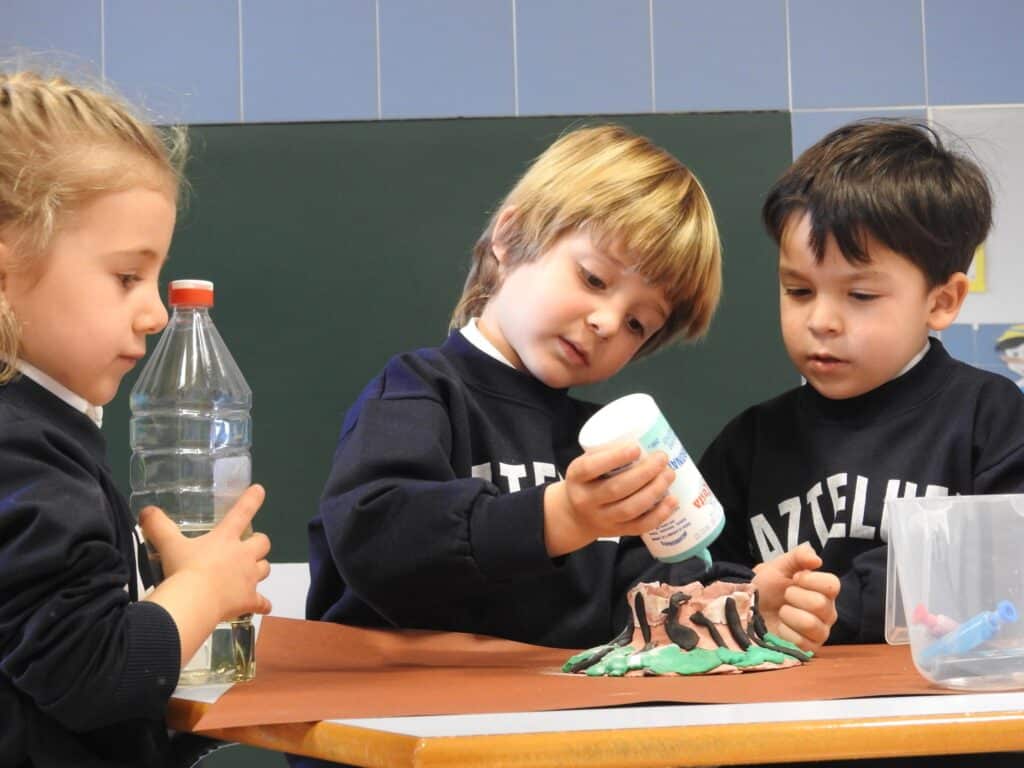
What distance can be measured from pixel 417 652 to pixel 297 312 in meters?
1.20

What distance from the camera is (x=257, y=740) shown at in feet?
2.89

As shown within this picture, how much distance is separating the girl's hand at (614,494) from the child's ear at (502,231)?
567mm

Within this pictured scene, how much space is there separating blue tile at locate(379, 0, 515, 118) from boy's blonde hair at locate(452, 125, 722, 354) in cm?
81

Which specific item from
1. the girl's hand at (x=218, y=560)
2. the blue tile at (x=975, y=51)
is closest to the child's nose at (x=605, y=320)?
the girl's hand at (x=218, y=560)

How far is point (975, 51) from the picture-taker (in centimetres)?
254

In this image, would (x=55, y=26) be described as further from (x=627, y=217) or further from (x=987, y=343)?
(x=987, y=343)

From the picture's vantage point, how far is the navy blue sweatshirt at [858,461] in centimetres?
154

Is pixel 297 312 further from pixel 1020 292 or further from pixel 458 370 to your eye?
pixel 1020 292

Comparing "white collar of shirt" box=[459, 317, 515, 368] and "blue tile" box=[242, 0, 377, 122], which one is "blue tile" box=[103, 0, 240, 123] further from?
"white collar of shirt" box=[459, 317, 515, 368]

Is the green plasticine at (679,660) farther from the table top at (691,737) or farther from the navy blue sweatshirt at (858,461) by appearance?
the navy blue sweatshirt at (858,461)

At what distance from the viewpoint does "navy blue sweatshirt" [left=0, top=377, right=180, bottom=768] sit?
0.96 meters

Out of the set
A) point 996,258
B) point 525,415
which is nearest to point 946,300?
point 525,415

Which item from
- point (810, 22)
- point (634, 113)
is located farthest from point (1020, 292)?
point (634, 113)

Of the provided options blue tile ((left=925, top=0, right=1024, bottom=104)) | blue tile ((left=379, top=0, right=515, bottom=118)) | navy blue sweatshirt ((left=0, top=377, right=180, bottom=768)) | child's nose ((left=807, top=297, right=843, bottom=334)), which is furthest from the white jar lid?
blue tile ((left=925, top=0, right=1024, bottom=104))
